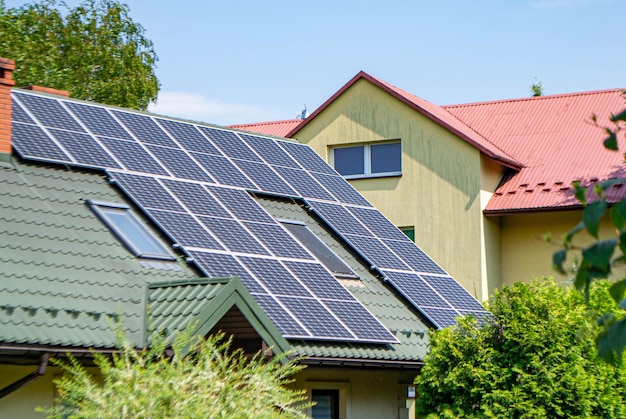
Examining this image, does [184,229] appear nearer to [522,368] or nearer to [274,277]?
[274,277]

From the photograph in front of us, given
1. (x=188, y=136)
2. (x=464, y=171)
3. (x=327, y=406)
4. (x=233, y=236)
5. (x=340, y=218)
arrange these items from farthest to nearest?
(x=464, y=171)
(x=340, y=218)
(x=188, y=136)
(x=327, y=406)
(x=233, y=236)

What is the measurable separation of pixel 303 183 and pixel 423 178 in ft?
35.2

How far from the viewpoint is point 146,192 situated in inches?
610

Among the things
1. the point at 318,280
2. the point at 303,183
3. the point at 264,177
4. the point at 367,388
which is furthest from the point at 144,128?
the point at 367,388

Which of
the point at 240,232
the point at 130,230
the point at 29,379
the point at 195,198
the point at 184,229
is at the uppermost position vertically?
the point at 195,198

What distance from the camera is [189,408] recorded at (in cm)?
933

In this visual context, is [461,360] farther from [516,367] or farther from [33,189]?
[33,189]

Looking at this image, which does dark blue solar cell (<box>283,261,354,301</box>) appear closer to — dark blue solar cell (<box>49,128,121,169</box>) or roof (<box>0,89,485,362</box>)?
roof (<box>0,89,485,362</box>)

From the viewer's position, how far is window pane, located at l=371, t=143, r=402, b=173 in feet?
99.2

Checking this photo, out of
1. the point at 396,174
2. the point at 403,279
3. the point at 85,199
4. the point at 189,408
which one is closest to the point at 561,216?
the point at 396,174

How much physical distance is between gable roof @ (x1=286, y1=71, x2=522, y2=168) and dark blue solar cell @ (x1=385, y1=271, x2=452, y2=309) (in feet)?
35.7

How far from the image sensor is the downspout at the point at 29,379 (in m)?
11.2

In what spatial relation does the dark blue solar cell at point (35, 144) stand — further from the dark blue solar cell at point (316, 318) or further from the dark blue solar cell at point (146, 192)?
the dark blue solar cell at point (316, 318)

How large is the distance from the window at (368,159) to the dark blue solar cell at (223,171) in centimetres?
1241
